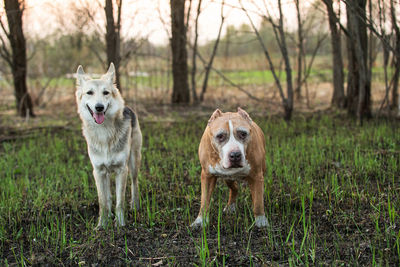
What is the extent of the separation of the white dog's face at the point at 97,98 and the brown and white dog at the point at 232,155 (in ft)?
4.10

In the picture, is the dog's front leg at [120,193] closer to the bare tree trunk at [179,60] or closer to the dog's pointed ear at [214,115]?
the dog's pointed ear at [214,115]

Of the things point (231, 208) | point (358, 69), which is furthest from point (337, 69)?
point (231, 208)

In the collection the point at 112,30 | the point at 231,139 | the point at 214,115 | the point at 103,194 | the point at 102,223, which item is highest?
the point at 112,30

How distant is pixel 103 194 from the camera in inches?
191

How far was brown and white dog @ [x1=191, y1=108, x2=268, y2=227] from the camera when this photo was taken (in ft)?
12.7

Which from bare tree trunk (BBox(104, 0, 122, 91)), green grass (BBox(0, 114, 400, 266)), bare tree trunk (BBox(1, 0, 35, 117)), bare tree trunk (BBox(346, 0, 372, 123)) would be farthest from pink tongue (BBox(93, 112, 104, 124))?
bare tree trunk (BBox(1, 0, 35, 117))

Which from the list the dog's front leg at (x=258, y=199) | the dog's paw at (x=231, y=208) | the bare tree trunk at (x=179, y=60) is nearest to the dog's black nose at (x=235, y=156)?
the dog's front leg at (x=258, y=199)

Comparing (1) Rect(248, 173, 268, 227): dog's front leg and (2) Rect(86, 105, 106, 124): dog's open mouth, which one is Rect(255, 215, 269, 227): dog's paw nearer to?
(1) Rect(248, 173, 268, 227): dog's front leg

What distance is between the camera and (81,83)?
16.1 feet

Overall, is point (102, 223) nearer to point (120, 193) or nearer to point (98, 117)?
point (120, 193)

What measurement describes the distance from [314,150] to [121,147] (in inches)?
137

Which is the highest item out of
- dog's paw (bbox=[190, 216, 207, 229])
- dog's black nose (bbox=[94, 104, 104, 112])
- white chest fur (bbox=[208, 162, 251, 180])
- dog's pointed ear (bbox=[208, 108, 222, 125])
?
dog's black nose (bbox=[94, 104, 104, 112])

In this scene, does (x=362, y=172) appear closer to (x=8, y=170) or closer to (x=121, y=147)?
(x=121, y=147)

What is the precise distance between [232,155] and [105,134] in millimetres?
1803
